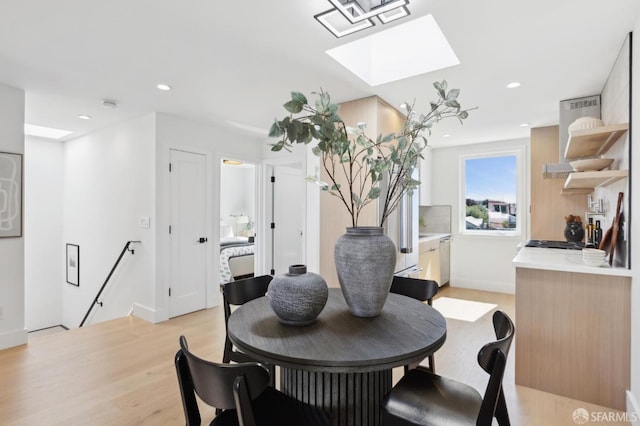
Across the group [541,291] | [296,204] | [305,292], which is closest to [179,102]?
[296,204]

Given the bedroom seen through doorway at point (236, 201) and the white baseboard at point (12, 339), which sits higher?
the bedroom seen through doorway at point (236, 201)

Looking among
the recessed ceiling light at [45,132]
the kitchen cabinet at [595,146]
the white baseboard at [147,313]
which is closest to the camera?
the kitchen cabinet at [595,146]

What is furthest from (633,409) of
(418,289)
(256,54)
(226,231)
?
(226,231)

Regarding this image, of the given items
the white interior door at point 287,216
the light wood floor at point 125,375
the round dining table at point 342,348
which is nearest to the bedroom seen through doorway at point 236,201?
the white interior door at point 287,216

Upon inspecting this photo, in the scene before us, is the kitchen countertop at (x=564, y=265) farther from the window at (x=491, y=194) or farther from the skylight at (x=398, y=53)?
the window at (x=491, y=194)

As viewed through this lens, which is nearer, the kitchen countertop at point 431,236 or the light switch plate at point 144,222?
the light switch plate at point 144,222

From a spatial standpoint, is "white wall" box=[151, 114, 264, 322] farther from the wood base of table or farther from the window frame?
the window frame

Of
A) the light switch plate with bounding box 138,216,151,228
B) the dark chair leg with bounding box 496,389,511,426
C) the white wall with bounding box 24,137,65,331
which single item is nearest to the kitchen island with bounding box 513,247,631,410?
the dark chair leg with bounding box 496,389,511,426

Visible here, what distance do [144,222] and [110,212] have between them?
902mm

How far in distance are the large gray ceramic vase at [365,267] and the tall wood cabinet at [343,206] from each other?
180cm

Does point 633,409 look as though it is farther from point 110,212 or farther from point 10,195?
point 110,212

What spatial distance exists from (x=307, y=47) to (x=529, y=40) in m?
1.49

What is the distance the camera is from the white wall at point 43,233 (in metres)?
5.05

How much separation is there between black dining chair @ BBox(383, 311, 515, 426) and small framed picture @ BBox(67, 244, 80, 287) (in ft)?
17.6
